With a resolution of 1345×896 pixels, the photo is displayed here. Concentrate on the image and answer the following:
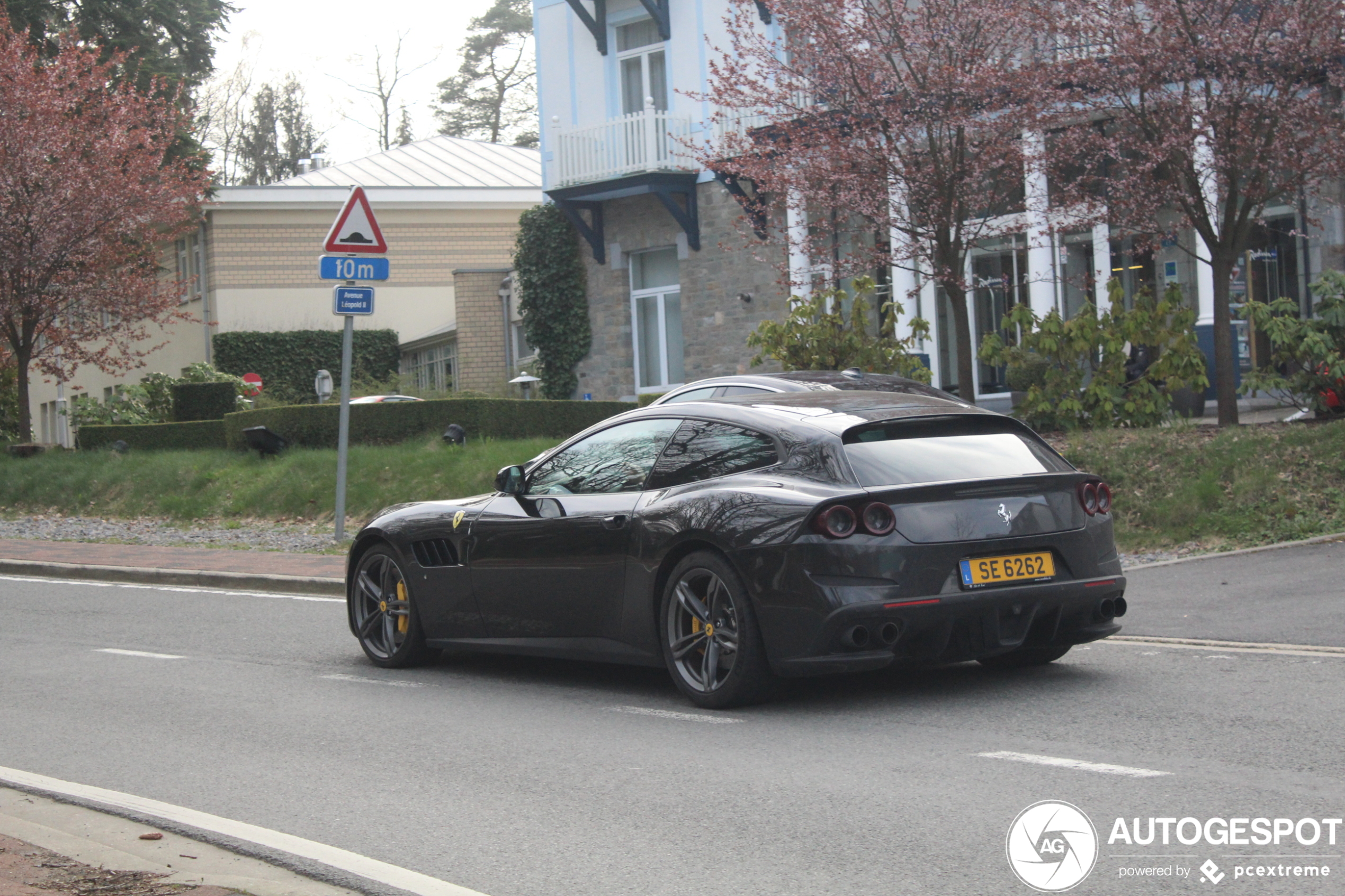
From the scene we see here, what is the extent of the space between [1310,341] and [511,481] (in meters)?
9.83

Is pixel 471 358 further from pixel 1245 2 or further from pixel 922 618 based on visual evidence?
pixel 922 618

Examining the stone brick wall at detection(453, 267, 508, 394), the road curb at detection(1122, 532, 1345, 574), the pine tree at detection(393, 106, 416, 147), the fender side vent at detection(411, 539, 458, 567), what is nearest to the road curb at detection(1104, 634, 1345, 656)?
the road curb at detection(1122, 532, 1345, 574)

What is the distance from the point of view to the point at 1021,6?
15.9 metres

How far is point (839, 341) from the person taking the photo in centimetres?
1758

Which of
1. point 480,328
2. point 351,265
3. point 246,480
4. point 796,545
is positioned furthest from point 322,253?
point 796,545

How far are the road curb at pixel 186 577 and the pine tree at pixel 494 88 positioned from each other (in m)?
47.6

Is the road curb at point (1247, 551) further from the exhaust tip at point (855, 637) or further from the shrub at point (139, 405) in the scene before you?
the shrub at point (139, 405)

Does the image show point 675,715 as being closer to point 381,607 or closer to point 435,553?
point 435,553

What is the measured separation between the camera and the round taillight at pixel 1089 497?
730 centimetres

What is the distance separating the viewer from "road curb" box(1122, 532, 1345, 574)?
11516mm

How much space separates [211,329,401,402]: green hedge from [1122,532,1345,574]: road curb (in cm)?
3047

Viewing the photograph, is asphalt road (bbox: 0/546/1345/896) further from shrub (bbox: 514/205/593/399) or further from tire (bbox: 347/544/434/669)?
shrub (bbox: 514/205/593/399)

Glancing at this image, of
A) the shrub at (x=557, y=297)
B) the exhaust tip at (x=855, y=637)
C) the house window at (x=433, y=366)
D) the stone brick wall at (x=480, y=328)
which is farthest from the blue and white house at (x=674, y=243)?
the exhaust tip at (x=855, y=637)

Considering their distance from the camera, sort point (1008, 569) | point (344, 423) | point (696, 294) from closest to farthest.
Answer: point (1008, 569), point (344, 423), point (696, 294)
